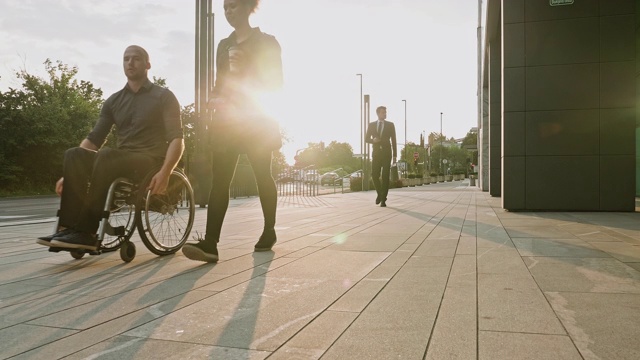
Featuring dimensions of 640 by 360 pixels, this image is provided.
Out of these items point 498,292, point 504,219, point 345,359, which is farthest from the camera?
point 504,219

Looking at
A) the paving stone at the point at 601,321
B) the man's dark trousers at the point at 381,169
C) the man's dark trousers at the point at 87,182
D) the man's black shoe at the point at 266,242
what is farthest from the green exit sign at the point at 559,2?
the man's dark trousers at the point at 87,182

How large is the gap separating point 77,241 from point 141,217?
0.46 m

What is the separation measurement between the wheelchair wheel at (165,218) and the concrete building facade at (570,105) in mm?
5960

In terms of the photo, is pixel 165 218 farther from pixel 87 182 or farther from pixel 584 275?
pixel 584 275

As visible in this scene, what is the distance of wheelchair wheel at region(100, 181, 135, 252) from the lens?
12.1ft

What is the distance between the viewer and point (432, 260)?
3.66 metres

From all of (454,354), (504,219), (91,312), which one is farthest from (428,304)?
(504,219)

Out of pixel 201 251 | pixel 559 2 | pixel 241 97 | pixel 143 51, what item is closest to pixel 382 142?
pixel 559 2

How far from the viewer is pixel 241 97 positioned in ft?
13.1

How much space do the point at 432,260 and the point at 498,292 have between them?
40.1 inches

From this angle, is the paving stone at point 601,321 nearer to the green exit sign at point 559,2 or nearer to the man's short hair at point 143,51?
the man's short hair at point 143,51

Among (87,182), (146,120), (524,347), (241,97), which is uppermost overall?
(241,97)

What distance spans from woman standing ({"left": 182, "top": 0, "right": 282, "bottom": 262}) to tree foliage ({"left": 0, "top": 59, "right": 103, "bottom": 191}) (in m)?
27.4

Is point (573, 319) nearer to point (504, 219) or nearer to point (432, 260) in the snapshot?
point (432, 260)
